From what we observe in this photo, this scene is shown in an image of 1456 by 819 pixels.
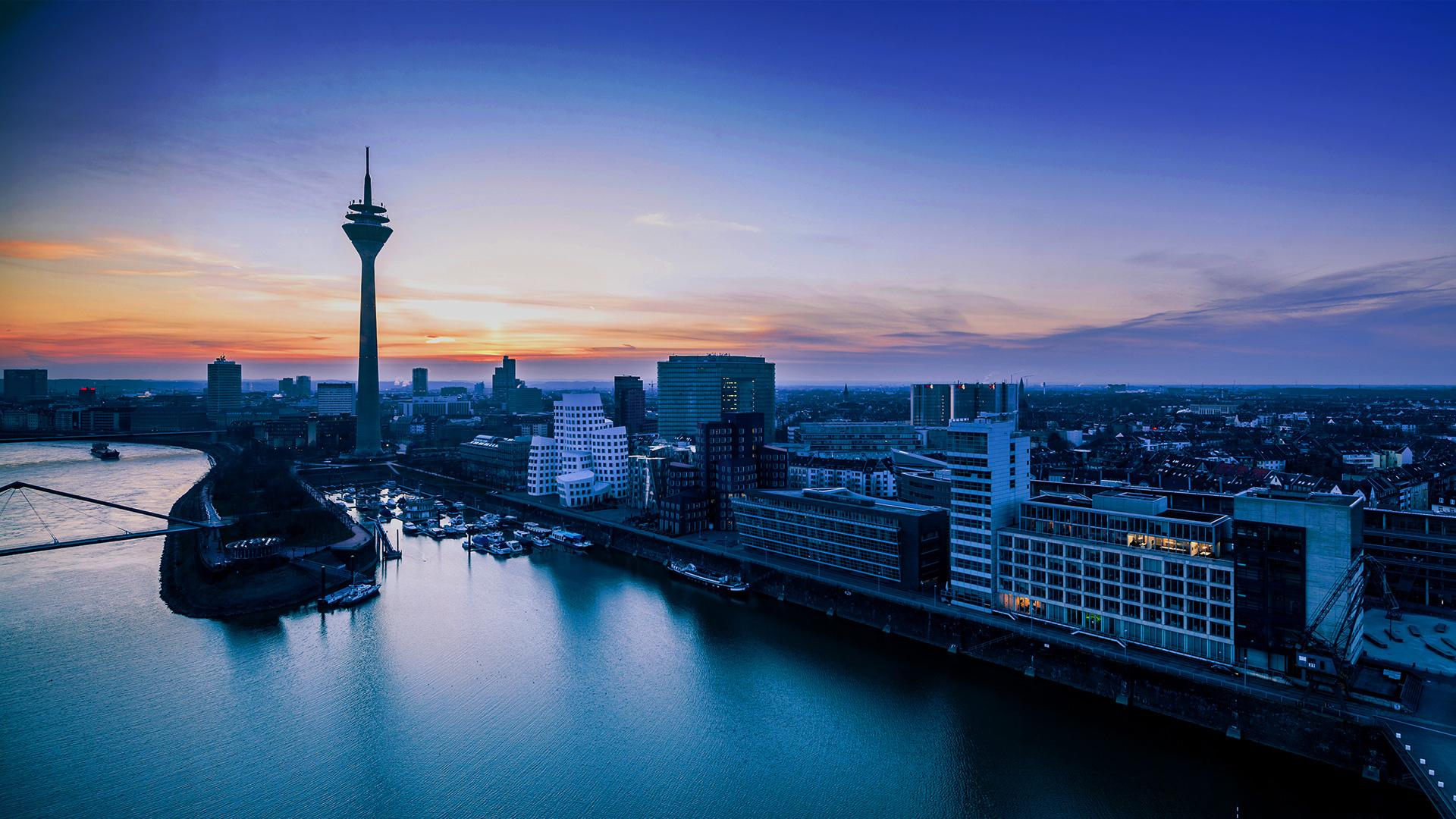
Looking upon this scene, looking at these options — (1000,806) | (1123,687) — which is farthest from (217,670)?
(1123,687)

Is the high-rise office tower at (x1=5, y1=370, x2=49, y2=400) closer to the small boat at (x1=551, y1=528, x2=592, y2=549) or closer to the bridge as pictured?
the bridge

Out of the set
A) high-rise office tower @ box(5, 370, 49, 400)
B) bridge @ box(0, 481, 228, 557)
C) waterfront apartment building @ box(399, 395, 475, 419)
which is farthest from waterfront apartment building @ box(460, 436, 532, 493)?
high-rise office tower @ box(5, 370, 49, 400)

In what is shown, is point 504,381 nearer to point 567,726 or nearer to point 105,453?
point 105,453

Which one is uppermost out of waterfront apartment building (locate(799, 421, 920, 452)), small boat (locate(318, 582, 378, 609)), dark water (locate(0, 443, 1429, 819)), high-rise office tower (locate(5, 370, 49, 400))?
high-rise office tower (locate(5, 370, 49, 400))

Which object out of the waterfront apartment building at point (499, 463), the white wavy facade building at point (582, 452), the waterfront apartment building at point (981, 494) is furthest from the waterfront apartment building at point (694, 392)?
the waterfront apartment building at point (981, 494)

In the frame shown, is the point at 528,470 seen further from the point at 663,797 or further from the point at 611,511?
the point at 663,797
